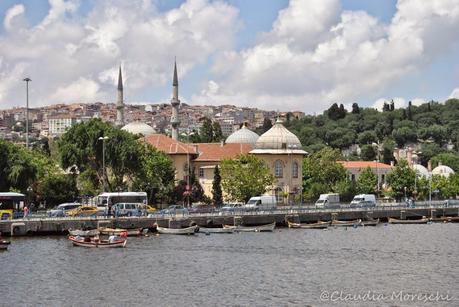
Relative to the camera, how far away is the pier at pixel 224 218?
66438mm

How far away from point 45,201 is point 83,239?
29.1 meters

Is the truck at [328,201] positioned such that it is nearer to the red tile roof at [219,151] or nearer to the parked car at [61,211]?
the red tile roof at [219,151]

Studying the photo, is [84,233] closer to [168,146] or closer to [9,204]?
[9,204]

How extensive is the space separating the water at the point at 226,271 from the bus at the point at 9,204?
4.76 m

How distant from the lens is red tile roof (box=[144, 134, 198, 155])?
10550 cm

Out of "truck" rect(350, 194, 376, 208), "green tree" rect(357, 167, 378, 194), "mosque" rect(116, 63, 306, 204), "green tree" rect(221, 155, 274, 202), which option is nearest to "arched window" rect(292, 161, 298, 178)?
"mosque" rect(116, 63, 306, 204)

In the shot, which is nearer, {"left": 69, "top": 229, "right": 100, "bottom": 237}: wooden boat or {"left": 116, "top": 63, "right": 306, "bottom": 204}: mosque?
{"left": 69, "top": 229, "right": 100, "bottom": 237}: wooden boat

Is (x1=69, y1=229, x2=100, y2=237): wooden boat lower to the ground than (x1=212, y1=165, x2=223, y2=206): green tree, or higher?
lower

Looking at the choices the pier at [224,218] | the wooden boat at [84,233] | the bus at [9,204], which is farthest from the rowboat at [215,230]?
the bus at [9,204]

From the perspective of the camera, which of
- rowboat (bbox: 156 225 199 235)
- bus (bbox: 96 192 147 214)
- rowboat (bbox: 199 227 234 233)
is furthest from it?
bus (bbox: 96 192 147 214)

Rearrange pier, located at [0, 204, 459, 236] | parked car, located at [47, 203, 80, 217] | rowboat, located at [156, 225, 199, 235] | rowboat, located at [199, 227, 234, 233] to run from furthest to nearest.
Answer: rowboat, located at [199, 227, 234, 233] → parked car, located at [47, 203, 80, 217] → rowboat, located at [156, 225, 199, 235] → pier, located at [0, 204, 459, 236]

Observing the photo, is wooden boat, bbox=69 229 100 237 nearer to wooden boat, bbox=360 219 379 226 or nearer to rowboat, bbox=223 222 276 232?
rowboat, bbox=223 222 276 232

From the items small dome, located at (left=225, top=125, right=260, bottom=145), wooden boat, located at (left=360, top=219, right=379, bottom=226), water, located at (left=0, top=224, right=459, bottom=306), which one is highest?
small dome, located at (left=225, top=125, right=260, bottom=145)

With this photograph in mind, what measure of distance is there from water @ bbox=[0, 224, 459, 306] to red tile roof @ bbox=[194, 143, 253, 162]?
41.1 meters
